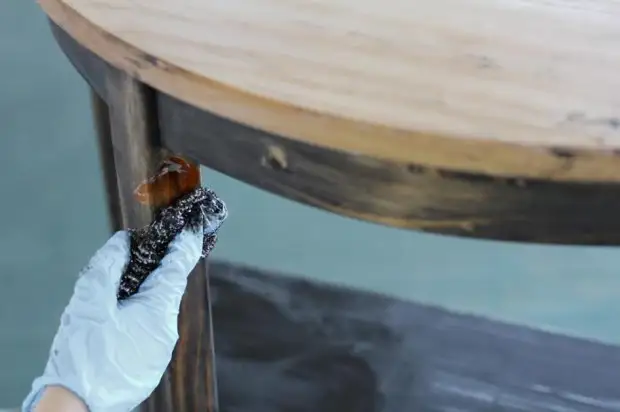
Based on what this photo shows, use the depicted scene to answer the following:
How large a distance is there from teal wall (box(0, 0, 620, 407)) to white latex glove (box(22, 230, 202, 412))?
1.59ft

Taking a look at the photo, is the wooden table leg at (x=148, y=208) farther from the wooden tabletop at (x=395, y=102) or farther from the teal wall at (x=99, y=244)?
the teal wall at (x=99, y=244)

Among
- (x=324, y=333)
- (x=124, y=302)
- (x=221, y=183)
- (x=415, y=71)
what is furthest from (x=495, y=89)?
(x=221, y=183)

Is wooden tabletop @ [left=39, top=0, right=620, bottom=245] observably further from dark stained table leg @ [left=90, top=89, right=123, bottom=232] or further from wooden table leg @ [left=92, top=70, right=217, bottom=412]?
dark stained table leg @ [left=90, top=89, right=123, bottom=232]

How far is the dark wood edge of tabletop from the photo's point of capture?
0.45m

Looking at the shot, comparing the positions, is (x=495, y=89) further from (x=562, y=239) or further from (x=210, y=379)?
(x=210, y=379)

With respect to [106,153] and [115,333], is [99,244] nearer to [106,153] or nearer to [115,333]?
[106,153]

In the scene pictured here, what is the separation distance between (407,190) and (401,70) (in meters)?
0.07

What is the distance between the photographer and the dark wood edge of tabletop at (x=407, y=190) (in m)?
0.45

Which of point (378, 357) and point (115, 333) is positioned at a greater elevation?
point (378, 357)

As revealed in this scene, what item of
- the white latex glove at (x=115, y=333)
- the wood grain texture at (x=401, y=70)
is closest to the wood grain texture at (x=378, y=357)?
the white latex glove at (x=115, y=333)

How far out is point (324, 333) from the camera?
0.98 meters

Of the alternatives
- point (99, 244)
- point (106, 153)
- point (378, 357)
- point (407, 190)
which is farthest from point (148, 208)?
point (99, 244)

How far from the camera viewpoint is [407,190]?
1.50 ft

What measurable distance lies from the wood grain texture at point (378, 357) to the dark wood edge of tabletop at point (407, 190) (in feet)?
1.45
